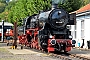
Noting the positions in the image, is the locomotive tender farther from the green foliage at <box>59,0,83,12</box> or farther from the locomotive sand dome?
the green foliage at <box>59,0,83,12</box>

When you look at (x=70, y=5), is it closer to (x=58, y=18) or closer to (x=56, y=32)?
(x=58, y=18)

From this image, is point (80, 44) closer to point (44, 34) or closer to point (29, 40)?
point (29, 40)

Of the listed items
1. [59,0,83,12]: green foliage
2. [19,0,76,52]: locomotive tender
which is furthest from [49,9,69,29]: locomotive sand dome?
[59,0,83,12]: green foliage

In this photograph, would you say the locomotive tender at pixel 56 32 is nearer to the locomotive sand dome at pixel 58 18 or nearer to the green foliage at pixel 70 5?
the locomotive sand dome at pixel 58 18

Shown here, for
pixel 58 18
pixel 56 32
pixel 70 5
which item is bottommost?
pixel 56 32

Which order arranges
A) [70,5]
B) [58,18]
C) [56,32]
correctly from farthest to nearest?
[70,5] → [58,18] → [56,32]

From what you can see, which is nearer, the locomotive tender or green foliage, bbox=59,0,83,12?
the locomotive tender

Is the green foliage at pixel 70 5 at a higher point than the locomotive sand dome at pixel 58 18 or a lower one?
higher

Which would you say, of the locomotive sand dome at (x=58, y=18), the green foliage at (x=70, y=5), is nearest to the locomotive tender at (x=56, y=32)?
the locomotive sand dome at (x=58, y=18)

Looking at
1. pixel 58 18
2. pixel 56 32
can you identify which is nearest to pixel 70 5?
→ pixel 58 18

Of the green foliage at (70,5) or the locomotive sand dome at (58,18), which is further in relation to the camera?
the green foliage at (70,5)

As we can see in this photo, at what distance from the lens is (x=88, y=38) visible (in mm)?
30516

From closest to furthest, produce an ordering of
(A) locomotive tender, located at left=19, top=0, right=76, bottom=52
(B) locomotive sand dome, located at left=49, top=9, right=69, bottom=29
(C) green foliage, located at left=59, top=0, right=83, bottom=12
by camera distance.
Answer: (A) locomotive tender, located at left=19, top=0, right=76, bottom=52, (B) locomotive sand dome, located at left=49, top=9, right=69, bottom=29, (C) green foliage, located at left=59, top=0, right=83, bottom=12

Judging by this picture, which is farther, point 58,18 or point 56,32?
point 58,18
